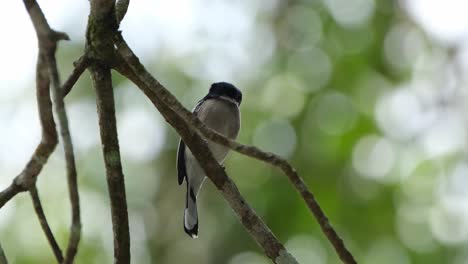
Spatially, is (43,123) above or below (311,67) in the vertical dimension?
below

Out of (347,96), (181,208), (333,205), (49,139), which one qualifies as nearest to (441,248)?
(333,205)

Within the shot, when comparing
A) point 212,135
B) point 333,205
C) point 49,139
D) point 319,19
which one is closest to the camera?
point 49,139

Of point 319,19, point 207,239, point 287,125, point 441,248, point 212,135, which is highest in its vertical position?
point 319,19

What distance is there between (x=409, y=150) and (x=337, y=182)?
50.8 inches

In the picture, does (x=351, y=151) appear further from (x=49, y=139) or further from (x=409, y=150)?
(x=49, y=139)

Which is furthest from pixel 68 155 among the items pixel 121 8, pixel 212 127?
pixel 212 127

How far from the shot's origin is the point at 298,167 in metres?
8.61

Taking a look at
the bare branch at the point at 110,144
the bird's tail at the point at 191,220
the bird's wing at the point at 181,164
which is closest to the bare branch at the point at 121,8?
the bare branch at the point at 110,144

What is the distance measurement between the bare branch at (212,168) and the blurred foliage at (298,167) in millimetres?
4680

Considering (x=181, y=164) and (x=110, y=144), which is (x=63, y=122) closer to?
(x=110, y=144)

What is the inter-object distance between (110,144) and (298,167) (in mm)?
5853

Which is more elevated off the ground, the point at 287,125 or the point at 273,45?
the point at 273,45

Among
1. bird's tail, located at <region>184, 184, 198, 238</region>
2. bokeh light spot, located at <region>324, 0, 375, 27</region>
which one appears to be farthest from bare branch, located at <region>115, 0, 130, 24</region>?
bokeh light spot, located at <region>324, 0, 375, 27</region>

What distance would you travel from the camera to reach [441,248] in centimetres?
860
